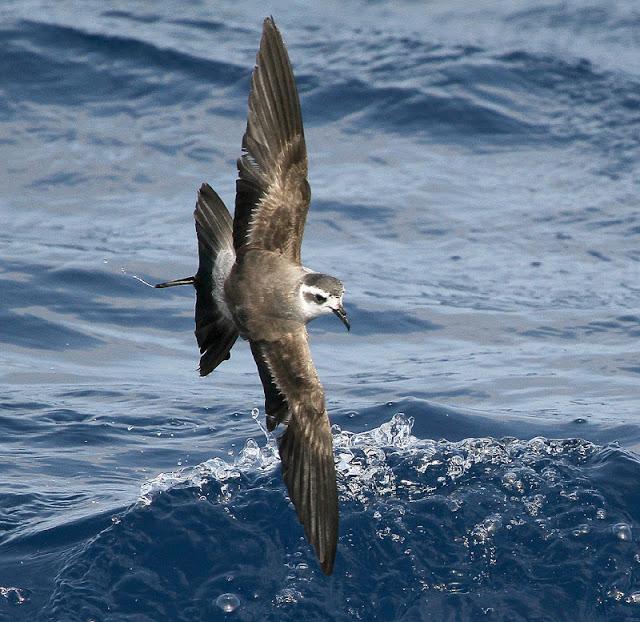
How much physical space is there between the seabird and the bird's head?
0.7 inches

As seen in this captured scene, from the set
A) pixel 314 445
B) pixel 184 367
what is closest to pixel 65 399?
pixel 184 367

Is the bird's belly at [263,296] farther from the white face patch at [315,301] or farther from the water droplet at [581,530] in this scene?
the water droplet at [581,530]

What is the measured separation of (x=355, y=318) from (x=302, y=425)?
3803mm

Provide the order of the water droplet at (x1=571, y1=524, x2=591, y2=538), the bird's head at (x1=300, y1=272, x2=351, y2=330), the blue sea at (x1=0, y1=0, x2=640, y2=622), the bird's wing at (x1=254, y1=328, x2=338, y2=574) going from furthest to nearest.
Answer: the water droplet at (x1=571, y1=524, x2=591, y2=538)
the blue sea at (x1=0, y1=0, x2=640, y2=622)
the bird's wing at (x1=254, y1=328, x2=338, y2=574)
the bird's head at (x1=300, y1=272, x2=351, y2=330)

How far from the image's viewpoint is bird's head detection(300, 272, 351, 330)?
16.3 ft

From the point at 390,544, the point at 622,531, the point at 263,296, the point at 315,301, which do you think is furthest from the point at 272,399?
the point at 622,531

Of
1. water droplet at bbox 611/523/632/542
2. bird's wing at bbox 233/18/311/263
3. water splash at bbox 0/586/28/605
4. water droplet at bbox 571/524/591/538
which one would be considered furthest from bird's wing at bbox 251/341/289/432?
water droplet at bbox 611/523/632/542

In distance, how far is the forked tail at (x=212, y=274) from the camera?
5.41 m

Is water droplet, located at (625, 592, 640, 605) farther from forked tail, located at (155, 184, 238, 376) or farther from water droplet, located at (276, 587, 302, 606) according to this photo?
forked tail, located at (155, 184, 238, 376)

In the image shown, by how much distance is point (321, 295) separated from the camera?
498 cm

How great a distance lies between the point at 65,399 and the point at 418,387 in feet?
7.13

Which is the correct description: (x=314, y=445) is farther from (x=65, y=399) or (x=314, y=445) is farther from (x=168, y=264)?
(x=168, y=264)

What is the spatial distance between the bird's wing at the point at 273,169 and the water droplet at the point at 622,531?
206 cm

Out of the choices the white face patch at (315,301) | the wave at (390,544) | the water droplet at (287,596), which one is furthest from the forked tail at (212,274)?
the water droplet at (287,596)
